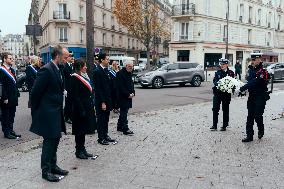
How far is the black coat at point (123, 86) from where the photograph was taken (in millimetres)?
8250

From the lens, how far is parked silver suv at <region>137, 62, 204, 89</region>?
2198cm

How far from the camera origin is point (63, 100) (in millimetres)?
5473

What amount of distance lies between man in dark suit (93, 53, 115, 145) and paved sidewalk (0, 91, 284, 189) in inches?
14.3

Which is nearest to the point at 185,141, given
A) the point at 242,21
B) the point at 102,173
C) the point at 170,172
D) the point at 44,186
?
the point at 170,172

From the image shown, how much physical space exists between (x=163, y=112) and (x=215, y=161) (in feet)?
19.0

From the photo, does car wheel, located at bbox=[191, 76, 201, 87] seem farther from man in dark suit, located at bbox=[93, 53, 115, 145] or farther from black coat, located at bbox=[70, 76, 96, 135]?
black coat, located at bbox=[70, 76, 96, 135]

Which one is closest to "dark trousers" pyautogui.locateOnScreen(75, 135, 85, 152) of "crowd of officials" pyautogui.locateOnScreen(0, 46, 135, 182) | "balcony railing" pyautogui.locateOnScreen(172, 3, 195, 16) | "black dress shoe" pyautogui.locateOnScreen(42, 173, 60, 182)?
"crowd of officials" pyautogui.locateOnScreen(0, 46, 135, 182)

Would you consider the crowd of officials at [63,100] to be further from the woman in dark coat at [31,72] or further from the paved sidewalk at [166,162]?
the woman in dark coat at [31,72]

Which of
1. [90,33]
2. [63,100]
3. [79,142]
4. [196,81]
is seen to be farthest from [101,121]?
[196,81]

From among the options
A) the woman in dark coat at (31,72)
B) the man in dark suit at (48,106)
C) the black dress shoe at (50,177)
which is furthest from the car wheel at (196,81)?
the black dress shoe at (50,177)

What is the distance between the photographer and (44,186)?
4.96 meters

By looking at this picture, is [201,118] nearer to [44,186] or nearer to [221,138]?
[221,138]

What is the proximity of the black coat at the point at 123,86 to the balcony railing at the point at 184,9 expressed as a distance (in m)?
33.6

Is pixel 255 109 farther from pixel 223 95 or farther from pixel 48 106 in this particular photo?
pixel 48 106
